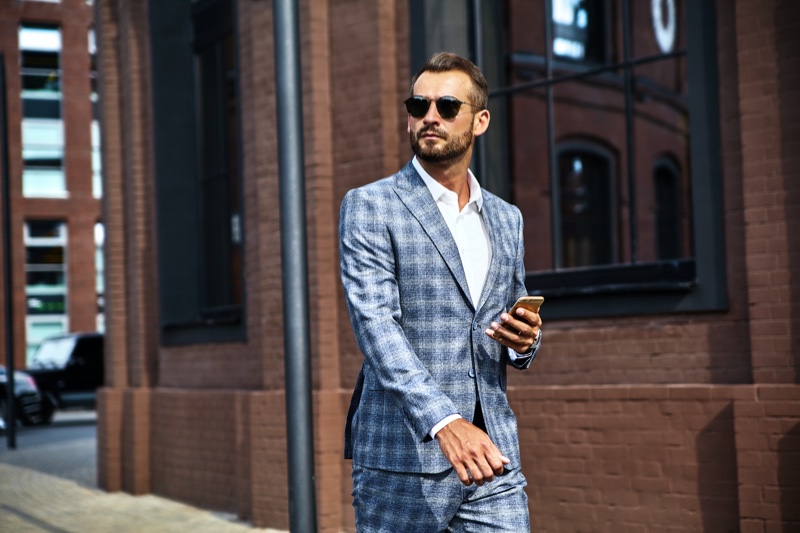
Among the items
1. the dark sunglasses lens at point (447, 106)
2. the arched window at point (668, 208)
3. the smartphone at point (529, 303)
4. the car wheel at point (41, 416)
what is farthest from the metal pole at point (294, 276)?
the car wheel at point (41, 416)

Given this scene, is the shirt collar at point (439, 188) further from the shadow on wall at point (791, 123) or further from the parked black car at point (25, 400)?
the parked black car at point (25, 400)

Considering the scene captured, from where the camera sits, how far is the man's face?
321 cm

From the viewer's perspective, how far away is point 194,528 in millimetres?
9250

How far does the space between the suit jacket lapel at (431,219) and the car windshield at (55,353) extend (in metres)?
24.3

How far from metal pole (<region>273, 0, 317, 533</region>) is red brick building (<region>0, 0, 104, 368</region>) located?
41.2 m

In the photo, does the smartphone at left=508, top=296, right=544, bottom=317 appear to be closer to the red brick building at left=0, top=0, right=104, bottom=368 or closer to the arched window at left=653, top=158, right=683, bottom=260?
the arched window at left=653, top=158, right=683, bottom=260

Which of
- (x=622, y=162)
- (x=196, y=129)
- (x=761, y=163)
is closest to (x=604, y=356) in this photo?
(x=761, y=163)

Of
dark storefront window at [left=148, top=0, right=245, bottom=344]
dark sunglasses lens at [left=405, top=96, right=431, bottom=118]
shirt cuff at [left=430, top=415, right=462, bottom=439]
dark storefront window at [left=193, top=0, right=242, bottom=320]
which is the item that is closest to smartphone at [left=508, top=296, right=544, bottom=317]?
shirt cuff at [left=430, top=415, right=462, bottom=439]

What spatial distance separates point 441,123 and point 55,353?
24957 mm

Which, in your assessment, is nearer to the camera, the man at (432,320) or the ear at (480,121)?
the man at (432,320)

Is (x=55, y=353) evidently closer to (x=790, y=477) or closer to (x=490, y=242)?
(x=790, y=477)

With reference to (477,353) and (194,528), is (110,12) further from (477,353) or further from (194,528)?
(477,353)

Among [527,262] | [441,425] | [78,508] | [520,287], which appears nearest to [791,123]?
[520,287]

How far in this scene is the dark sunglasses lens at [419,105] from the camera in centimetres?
321
